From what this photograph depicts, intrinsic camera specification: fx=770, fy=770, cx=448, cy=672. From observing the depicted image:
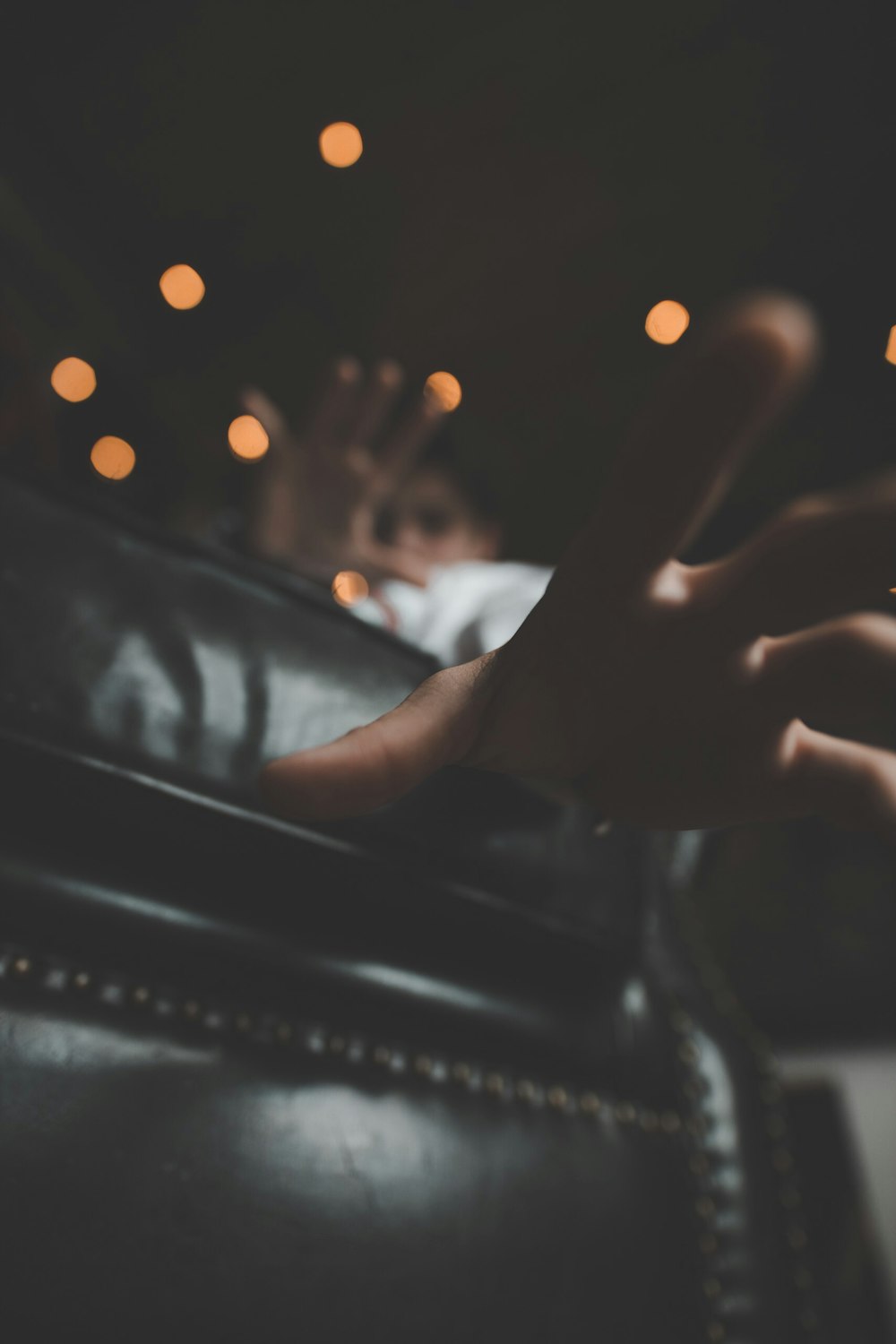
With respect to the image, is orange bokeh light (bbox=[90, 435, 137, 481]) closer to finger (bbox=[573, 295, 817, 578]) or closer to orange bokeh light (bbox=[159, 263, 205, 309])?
orange bokeh light (bbox=[159, 263, 205, 309])

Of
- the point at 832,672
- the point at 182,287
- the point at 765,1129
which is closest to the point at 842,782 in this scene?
the point at 832,672

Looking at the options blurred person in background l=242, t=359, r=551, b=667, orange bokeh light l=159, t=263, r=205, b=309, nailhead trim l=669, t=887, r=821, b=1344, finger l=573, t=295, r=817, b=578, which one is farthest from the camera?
orange bokeh light l=159, t=263, r=205, b=309

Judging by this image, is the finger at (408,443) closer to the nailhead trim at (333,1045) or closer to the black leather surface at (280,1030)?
the black leather surface at (280,1030)

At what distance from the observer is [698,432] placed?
0.23 metres

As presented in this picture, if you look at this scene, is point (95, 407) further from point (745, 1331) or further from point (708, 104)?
point (745, 1331)

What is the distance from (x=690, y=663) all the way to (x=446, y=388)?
1.38m

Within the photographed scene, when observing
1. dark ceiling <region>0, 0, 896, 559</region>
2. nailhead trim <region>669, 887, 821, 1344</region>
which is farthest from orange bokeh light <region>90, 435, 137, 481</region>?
nailhead trim <region>669, 887, 821, 1344</region>

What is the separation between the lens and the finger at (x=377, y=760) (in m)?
0.24

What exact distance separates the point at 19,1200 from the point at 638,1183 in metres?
0.30

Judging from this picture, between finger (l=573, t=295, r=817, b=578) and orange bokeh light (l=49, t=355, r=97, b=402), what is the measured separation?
1019mm

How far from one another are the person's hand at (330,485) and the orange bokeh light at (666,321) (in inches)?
24.8

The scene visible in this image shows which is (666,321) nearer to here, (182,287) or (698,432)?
(182,287)

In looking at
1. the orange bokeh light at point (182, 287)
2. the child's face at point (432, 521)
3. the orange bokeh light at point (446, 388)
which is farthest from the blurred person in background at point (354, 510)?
the orange bokeh light at point (182, 287)

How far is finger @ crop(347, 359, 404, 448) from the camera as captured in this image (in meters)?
0.82
